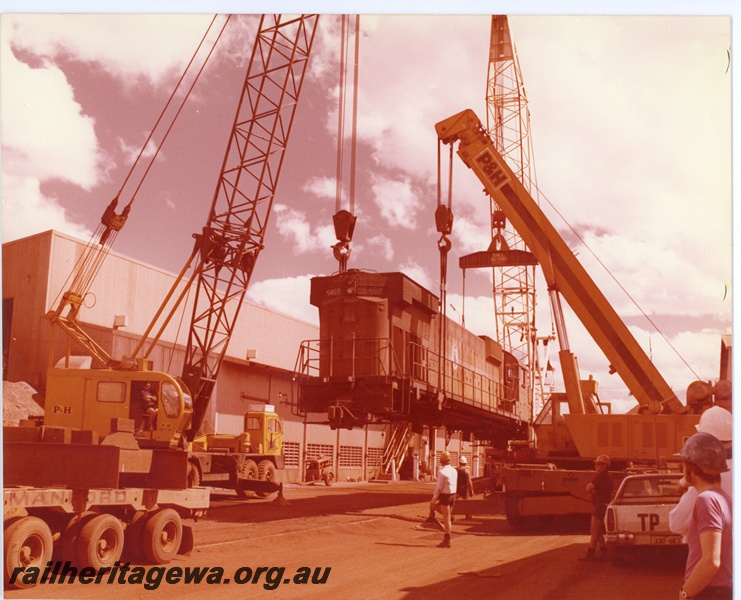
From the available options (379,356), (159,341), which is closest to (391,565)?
Answer: (379,356)

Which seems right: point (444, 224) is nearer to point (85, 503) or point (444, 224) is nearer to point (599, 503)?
point (599, 503)

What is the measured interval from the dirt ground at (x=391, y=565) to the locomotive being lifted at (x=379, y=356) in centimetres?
287

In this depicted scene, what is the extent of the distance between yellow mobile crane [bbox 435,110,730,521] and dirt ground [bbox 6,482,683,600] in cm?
104

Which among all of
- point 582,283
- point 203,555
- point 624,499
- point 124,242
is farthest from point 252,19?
point 624,499

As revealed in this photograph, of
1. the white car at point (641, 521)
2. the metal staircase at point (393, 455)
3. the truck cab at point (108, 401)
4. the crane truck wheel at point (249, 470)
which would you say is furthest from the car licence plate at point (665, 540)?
the metal staircase at point (393, 455)

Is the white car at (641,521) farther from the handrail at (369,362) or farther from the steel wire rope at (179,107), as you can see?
the steel wire rope at (179,107)

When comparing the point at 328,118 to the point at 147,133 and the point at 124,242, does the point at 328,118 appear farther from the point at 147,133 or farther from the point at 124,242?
the point at 124,242

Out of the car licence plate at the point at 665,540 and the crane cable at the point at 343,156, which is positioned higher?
the crane cable at the point at 343,156

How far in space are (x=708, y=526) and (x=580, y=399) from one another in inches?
449

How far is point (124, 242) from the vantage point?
1697 cm

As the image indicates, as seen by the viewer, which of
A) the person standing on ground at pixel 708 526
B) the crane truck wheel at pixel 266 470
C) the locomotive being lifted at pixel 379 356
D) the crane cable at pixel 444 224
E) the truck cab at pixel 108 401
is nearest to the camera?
the person standing on ground at pixel 708 526

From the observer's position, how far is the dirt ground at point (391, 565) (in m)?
9.59

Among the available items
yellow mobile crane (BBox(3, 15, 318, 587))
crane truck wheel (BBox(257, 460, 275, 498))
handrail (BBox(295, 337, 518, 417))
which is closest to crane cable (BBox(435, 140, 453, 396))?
handrail (BBox(295, 337, 518, 417))

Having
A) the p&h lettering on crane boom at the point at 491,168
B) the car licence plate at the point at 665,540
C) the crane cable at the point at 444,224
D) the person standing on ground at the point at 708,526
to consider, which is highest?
the p&h lettering on crane boom at the point at 491,168
